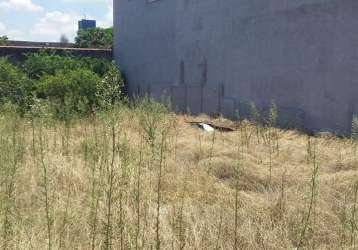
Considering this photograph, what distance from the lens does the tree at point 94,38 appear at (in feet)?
97.5

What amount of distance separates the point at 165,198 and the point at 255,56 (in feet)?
25.7

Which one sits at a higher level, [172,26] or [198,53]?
[172,26]

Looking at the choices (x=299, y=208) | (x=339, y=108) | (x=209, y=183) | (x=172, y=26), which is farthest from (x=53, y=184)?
(x=172, y=26)

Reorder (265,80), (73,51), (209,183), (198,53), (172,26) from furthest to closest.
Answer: (73,51)
(172,26)
(198,53)
(265,80)
(209,183)

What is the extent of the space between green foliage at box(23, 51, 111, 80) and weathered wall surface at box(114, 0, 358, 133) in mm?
1698

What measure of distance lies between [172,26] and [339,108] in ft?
25.6

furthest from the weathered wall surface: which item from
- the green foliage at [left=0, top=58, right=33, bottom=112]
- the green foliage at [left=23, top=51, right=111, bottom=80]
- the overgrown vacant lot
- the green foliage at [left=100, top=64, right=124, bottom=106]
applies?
the green foliage at [left=100, top=64, right=124, bottom=106]

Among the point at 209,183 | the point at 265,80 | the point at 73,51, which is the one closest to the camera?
the point at 209,183

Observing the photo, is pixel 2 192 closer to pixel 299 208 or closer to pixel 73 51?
pixel 299 208

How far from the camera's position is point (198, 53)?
13.8 metres

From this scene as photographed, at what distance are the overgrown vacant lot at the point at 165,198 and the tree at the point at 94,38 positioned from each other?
2420 cm

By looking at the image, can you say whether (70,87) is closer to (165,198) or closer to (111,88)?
(165,198)

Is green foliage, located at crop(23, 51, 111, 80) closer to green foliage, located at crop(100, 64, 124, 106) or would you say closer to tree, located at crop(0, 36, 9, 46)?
tree, located at crop(0, 36, 9, 46)

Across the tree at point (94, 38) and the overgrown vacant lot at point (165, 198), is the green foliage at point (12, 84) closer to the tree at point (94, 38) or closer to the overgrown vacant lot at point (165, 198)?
the overgrown vacant lot at point (165, 198)
